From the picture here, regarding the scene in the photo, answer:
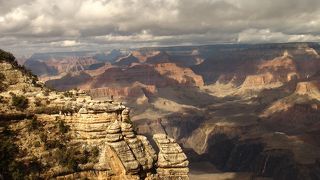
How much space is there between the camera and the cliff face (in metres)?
34.5

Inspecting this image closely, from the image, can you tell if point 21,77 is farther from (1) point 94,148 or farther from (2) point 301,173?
(2) point 301,173

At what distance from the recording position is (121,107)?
37781 mm

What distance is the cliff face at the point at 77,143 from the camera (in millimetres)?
34469

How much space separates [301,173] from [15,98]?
568 feet

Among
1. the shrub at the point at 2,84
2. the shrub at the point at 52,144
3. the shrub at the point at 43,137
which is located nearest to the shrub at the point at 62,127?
the shrub at the point at 52,144

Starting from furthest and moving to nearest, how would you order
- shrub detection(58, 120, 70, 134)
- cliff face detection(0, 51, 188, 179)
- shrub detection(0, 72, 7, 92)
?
1. shrub detection(0, 72, 7, 92)
2. shrub detection(58, 120, 70, 134)
3. cliff face detection(0, 51, 188, 179)

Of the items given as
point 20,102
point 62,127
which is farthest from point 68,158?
point 20,102

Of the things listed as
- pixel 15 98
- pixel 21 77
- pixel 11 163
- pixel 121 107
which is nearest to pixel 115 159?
pixel 121 107

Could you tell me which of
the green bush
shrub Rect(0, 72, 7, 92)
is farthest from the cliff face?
shrub Rect(0, 72, 7, 92)

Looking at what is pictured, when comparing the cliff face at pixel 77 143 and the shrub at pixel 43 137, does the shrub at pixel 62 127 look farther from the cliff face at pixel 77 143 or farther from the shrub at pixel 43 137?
the shrub at pixel 43 137

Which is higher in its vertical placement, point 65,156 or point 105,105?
point 105,105

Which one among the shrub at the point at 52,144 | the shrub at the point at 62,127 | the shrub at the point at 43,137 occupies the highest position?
the shrub at the point at 62,127

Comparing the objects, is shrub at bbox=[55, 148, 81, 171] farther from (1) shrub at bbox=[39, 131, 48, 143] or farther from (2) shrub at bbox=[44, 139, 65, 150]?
(1) shrub at bbox=[39, 131, 48, 143]

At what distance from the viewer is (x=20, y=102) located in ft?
122
